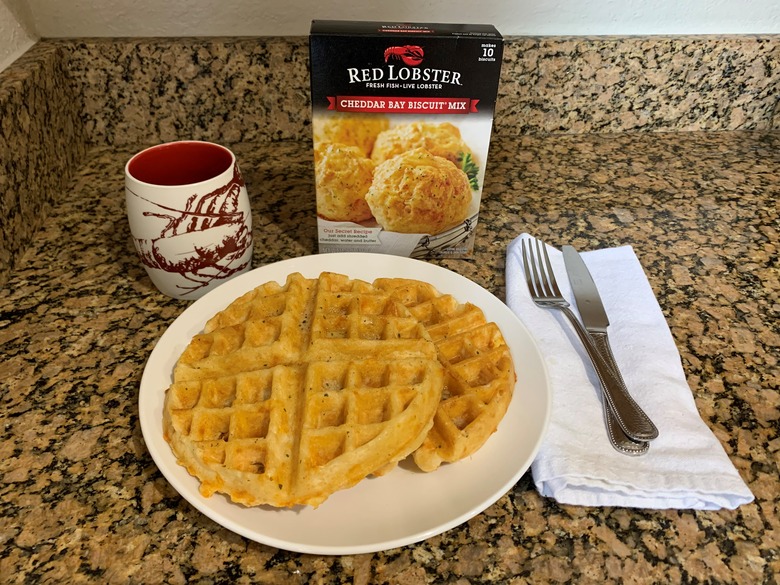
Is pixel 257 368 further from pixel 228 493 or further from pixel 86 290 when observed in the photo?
pixel 86 290

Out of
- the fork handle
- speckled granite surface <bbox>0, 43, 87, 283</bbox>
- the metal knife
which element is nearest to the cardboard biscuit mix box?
the metal knife

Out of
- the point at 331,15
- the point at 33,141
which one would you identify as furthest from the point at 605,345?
the point at 33,141

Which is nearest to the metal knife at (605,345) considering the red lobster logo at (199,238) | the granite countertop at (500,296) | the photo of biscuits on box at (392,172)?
the granite countertop at (500,296)

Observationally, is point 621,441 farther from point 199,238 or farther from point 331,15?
point 331,15

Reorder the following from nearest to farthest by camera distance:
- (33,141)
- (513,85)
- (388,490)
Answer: (388,490), (33,141), (513,85)

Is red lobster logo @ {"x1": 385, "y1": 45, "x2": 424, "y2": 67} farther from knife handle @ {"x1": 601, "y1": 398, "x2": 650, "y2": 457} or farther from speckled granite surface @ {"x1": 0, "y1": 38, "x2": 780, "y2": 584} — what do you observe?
knife handle @ {"x1": 601, "y1": 398, "x2": 650, "y2": 457}

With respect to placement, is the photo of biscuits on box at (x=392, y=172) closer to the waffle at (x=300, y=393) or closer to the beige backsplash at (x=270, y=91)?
the waffle at (x=300, y=393)
